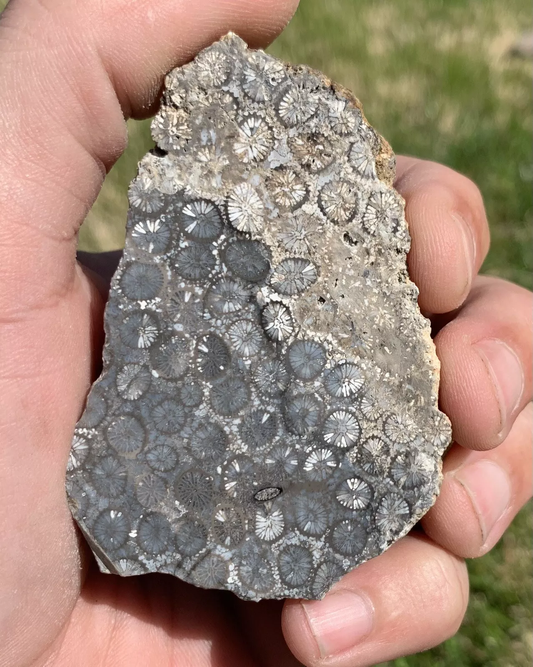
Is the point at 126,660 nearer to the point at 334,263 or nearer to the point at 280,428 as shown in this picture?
the point at 280,428

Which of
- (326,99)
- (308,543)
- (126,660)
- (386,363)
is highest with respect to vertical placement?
(326,99)

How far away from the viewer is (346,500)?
149 centimetres

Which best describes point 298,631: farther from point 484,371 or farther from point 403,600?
point 484,371

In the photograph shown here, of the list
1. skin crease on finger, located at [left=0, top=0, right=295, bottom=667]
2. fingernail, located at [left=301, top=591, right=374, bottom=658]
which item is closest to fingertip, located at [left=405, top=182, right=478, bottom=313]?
skin crease on finger, located at [left=0, top=0, right=295, bottom=667]

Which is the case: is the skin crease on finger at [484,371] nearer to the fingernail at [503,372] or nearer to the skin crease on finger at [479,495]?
the fingernail at [503,372]

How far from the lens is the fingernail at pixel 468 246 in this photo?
67.9 inches

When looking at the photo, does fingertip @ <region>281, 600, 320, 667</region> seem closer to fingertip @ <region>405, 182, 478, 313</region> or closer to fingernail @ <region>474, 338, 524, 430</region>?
fingernail @ <region>474, 338, 524, 430</region>

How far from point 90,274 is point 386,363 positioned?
801 millimetres

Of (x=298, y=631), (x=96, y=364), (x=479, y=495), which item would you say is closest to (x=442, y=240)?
(x=479, y=495)

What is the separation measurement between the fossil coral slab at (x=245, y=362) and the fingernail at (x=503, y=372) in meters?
0.34

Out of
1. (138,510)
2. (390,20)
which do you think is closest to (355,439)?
(138,510)

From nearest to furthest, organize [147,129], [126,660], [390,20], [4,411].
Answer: [4,411]
[126,660]
[147,129]
[390,20]

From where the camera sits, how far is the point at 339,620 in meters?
1.67

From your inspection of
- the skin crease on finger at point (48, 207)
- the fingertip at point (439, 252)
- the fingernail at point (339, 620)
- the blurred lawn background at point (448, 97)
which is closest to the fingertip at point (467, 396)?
the fingertip at point (439, 252)
